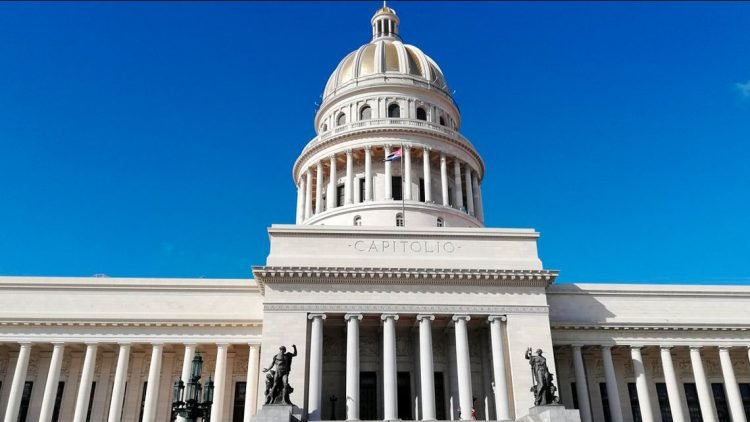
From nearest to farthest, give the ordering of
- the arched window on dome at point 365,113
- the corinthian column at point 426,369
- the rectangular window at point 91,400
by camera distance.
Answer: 1. the corinthian column at point 426,369
2. the rectangular window at point 91,400
3. the arched window on dome at point 365,113

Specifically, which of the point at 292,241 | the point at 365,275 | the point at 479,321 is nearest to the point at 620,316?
the point at 479,321

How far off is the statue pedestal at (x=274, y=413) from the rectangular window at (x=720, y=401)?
27943mm

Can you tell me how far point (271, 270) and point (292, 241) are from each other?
10.8 ft

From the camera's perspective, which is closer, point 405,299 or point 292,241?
point 405,299

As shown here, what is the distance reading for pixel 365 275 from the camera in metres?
33.5

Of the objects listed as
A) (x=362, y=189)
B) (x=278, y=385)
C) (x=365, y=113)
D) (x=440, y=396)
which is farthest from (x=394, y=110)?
(x=278, y=385)

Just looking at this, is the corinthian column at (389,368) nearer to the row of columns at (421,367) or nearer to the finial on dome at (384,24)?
the row of columns at (421,367)

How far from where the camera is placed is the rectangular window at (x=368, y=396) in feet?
111

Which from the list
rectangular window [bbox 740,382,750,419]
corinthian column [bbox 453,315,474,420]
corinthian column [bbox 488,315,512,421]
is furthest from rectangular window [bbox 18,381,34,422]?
rectangular window [bbox 740,382,750,419]

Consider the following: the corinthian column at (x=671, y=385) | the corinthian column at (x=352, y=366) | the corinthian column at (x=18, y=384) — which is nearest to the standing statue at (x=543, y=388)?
the corinthian column at (x=352, y=366)

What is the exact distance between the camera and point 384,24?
209 ft

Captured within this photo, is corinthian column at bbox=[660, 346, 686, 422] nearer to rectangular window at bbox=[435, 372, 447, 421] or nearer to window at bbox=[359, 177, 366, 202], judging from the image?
rectangular window at bbox=[435, 372, 447, 421]

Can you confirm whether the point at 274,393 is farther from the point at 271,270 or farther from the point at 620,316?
the point at 620,316

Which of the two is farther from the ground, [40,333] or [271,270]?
[271,270]
